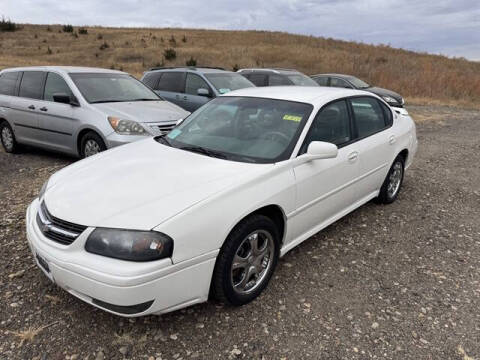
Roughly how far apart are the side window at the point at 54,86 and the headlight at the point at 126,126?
3.72ft

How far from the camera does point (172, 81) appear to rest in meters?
9.02

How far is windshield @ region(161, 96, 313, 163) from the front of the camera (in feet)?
10.4

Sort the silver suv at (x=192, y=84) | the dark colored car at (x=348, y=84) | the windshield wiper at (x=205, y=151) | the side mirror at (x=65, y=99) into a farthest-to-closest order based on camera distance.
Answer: the dark colored car at (x=348, y=84) → the silver suv at (x=192, y=84) → the side mirror at (x=65, y=99) → the windshield wiper at (x=205, y=151)

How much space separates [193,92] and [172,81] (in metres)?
0.77

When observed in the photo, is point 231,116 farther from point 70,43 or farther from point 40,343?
point 70,43

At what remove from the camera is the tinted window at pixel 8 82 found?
6.93 metres

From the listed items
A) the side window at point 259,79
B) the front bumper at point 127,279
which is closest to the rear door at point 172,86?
the side window at point 259,79

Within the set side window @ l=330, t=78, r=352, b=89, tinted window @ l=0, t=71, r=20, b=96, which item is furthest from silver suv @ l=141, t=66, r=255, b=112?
side window @ l=330, t=78, r=352, b=89

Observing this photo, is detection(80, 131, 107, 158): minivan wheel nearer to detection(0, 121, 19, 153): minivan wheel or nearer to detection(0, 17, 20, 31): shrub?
detection(0, 121, 19, 153): minivan wheel

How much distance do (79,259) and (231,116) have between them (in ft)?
6.48

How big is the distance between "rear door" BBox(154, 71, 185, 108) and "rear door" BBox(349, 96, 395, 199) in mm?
5177

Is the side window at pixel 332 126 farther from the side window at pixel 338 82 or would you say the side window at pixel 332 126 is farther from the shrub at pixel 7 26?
the shrub at pixel 7 26

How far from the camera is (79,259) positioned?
2301 millimetres

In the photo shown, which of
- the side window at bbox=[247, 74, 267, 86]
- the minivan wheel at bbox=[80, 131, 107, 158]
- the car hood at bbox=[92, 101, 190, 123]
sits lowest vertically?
the minivan wheel at bbox=[80, 131, 107, 158]
